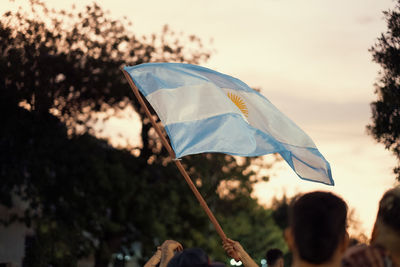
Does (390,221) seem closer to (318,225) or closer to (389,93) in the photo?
(318,225)

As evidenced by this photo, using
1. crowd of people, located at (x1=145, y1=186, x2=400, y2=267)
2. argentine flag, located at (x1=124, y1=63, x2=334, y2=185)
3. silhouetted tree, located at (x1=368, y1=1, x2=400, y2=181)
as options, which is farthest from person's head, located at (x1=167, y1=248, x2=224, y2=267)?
silhouetted tree, located at (x1=368, y1=1, x2=400, y2=181)

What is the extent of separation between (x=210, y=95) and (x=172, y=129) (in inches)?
30.7

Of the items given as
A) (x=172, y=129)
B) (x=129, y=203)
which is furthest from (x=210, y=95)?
(x=129, y=203)

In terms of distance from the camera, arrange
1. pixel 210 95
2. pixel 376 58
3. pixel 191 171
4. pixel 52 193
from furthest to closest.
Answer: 1. pixel 191 171
2. pixel 52 193
3. pixel 376 58
4. pixel 210 95

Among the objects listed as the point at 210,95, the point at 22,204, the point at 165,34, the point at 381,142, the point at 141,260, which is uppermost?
the point at 165,34

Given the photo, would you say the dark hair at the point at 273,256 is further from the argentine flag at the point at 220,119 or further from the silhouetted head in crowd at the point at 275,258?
the argentine flag at the point at 220,119

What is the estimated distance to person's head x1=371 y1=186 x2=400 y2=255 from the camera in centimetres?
357

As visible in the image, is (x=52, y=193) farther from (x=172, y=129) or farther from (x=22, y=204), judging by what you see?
(x=172, y=129)

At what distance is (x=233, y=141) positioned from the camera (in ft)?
28.7

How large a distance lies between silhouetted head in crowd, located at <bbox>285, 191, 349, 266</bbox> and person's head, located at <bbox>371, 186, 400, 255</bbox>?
340 mm

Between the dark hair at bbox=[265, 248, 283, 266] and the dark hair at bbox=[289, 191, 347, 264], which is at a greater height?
the dark hair at bbox=[289, 191, 347, 264]

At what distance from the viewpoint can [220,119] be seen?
30.1 ft

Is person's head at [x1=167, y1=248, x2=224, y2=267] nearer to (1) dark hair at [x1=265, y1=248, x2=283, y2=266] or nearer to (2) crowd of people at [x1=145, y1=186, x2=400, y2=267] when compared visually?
(2) crowd of people at [x1=145, y1=186, x2=400, y2=267]

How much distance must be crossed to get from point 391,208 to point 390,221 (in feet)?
0.21
